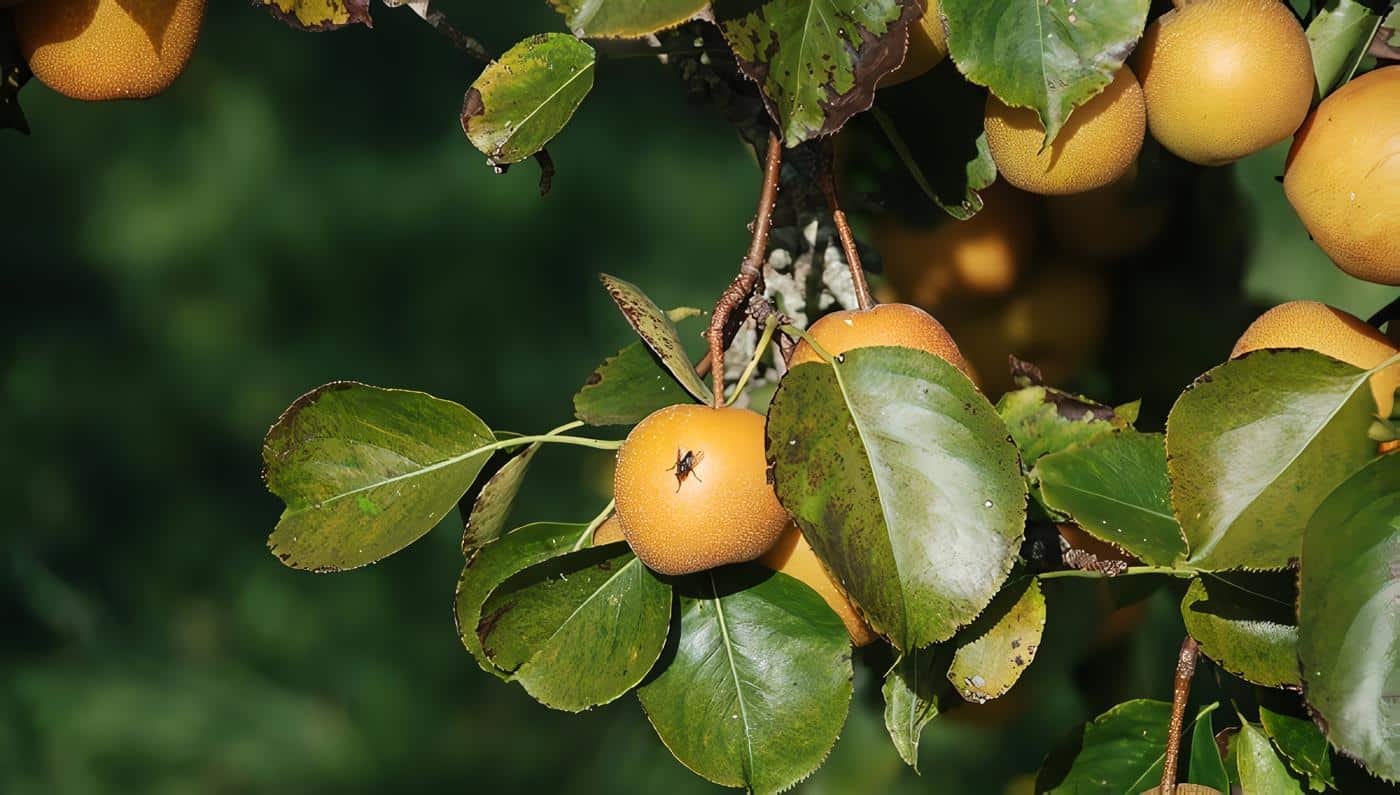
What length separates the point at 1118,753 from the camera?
0.45 meters

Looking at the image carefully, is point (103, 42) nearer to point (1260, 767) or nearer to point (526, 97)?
point (526, 97)

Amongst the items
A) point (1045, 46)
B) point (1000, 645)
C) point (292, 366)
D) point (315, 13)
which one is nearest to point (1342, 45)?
point (1045, 46)

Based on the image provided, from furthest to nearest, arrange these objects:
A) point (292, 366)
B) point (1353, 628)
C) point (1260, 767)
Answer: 1. point (292, 366)
2. point (1260, 767)
3. point (1353, 628)

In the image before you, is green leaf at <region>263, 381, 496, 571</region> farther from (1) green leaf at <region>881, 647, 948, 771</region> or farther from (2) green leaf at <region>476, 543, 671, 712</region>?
(1) green leaf at <region>881, 647, 948, 771</region>

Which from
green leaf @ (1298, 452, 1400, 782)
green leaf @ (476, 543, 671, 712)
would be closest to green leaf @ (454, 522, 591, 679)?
green leaf @ (476, 543, 671, 712)

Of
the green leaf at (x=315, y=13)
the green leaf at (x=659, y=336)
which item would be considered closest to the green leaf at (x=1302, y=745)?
the green leaf at (x=659, y=336)

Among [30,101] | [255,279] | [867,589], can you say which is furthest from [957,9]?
[30,101]

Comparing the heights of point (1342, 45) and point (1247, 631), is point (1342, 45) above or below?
above

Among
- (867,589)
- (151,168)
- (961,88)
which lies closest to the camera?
(867,589)

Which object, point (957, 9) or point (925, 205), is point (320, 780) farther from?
point (957, 9)

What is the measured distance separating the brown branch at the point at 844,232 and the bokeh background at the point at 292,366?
48cm

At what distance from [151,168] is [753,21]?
27.0 inches

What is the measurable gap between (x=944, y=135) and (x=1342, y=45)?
127 millimetres

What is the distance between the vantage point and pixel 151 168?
35.3 inches
